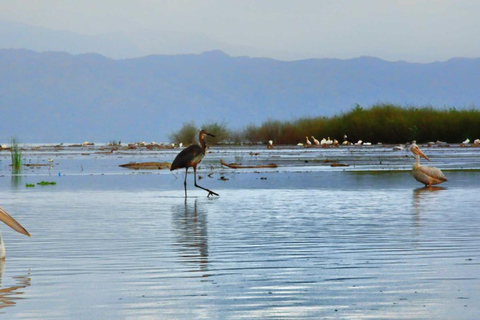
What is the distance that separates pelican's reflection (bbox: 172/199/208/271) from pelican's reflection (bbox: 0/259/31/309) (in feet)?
5.06

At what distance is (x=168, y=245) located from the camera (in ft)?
33.8

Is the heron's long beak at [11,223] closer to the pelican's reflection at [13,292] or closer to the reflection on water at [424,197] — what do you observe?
the pelican's reflection at [13,292]

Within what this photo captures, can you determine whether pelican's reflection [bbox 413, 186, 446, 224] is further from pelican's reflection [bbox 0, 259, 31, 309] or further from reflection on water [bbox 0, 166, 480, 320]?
pelican's reflection [bbox 0, 259, 31, 309]

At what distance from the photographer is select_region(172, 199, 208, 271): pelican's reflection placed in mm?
9148

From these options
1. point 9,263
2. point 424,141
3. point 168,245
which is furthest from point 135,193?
point 424,141

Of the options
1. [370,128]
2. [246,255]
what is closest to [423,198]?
[246,255]

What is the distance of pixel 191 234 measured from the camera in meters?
11.5

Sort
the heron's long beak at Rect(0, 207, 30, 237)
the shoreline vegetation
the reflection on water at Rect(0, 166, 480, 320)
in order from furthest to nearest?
1. the shoreline vegetation
2. the heron's long beak at Rect(0, 207, 30, 237)
3. the reflection on water at Rect(0, 166, 480, 320)

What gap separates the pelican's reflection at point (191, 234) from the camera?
9148mm

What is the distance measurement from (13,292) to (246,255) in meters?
2.73

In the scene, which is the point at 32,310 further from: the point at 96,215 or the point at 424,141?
the point at 424,141

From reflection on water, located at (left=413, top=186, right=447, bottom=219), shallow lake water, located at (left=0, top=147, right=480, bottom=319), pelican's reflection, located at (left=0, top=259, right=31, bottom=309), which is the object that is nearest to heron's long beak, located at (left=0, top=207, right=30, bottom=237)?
shallow lake water, located at (left=0, top=147, right=480, bottom=319)

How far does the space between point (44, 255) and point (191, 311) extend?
3544 millimetres

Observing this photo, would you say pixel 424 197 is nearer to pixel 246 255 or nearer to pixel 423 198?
pixel 423 198
